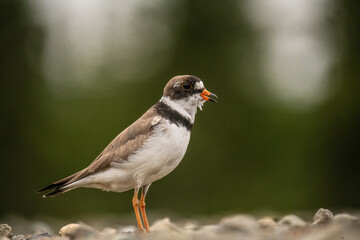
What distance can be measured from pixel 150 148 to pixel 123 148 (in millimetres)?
347

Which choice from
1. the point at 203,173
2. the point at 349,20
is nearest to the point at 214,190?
the point at 203,173

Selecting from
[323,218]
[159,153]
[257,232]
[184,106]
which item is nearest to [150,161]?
[159,153]

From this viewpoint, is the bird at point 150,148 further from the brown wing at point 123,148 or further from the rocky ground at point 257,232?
the rocky ground at point 257,232

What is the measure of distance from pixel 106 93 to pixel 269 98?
4302 millimetres

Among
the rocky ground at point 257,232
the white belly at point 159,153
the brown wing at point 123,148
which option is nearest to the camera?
the rocky ground at point 257,232

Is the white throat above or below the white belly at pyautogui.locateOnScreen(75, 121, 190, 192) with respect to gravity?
above

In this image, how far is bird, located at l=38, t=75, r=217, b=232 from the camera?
4.86 metres

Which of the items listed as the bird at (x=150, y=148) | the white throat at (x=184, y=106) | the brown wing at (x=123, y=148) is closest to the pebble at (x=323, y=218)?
the bird at (x=150, y=148)

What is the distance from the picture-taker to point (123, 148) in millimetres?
5039

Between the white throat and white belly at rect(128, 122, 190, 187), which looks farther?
the white throat

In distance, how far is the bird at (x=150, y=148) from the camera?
15.9ft

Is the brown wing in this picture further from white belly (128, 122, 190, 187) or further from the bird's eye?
the bird's eye

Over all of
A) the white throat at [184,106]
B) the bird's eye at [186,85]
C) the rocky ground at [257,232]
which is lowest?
the rocky ground at [257,232]

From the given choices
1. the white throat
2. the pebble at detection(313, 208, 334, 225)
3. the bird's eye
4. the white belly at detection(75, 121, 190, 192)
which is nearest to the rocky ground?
the pebble at detection(313, 208, 334, 225)
